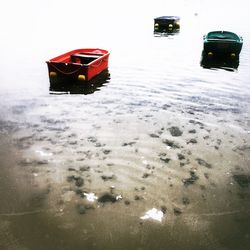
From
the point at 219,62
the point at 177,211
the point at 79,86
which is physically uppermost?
the point at 177,211

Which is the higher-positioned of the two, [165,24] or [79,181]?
[165,24]

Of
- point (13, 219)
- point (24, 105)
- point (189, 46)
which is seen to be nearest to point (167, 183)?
point (13, 219)

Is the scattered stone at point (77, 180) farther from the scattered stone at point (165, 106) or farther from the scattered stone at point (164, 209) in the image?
the scattered stone at point (165, 106)

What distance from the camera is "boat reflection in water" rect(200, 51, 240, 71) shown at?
17.2 m

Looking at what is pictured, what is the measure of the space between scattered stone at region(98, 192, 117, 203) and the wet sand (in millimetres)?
20

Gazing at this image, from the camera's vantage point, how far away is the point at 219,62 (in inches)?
731

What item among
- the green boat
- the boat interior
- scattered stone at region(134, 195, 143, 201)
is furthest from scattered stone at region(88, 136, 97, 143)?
the green boat

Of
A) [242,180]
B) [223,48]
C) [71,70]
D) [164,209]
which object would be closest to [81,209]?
[164,209]

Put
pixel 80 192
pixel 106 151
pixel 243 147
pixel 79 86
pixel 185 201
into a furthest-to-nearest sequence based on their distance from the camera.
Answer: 1. pixel 79 86
2. pixel 243 147
3. pixel 106 151
4. pixel 80 192
5. pixel 185 201

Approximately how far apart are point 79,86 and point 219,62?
9880 mm

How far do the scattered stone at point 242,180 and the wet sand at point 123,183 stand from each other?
0.02 m

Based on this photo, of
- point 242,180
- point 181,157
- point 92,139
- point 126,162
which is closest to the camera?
point 242,180

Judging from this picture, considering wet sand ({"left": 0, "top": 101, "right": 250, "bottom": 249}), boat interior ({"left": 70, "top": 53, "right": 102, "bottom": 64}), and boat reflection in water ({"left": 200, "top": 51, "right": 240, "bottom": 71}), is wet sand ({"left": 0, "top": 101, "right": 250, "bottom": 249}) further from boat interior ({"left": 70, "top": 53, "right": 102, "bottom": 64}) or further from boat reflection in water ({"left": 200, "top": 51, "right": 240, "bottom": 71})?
boat reflection in water ({"left": 200, "top": 51, "right": 240, "bottom": 71})

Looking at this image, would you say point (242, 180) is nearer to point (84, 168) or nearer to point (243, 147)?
point (243, 147)
